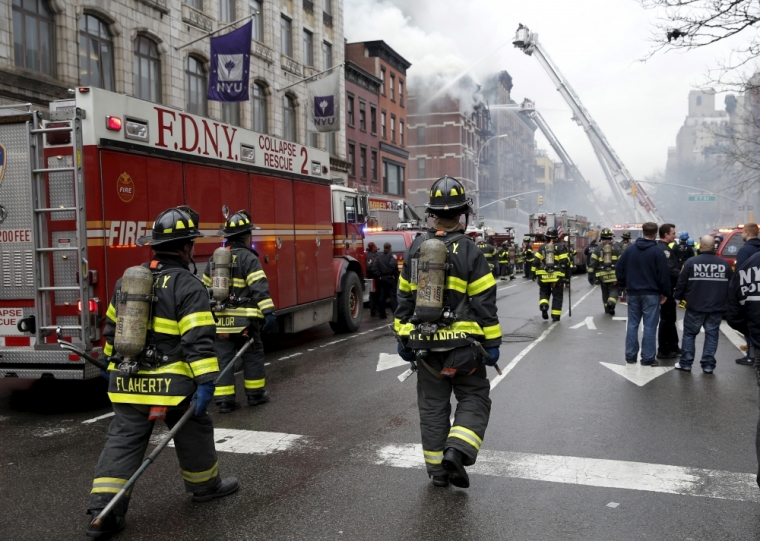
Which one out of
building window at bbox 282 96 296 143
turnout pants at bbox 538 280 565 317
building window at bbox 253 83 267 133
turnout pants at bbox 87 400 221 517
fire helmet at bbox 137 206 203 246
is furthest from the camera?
building window at bbox 282 96 296 143

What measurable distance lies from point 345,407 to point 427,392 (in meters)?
2.54

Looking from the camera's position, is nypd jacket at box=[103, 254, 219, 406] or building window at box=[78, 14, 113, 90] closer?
nypd jacket at box=[103, 254, 219, 406]

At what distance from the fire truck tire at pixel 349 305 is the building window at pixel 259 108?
55.9ft

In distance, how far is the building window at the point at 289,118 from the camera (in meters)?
31.6

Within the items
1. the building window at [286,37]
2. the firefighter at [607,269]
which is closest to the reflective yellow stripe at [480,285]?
the firefighter at [607,269]

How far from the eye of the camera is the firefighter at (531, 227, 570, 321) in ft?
46.8

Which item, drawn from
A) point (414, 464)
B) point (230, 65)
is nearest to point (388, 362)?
point (414, 464)

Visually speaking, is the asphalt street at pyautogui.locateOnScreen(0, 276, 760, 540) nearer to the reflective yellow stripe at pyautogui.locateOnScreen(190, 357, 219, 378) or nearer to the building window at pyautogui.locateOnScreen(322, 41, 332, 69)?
the reflective yellow stripe at pyautogui.locateOnScreen(190, 357, 219, 378)

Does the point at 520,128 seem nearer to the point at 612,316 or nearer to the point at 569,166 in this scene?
the point at 569,166

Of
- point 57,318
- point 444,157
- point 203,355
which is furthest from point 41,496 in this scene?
point 444,157

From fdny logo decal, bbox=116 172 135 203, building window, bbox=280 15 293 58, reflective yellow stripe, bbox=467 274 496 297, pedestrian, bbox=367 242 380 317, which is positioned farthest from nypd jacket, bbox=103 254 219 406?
building window, bbox=280 15 293 58

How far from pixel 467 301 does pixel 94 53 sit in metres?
18.9

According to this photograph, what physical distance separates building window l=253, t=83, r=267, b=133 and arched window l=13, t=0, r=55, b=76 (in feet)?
35.4

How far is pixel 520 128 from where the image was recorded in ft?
323
